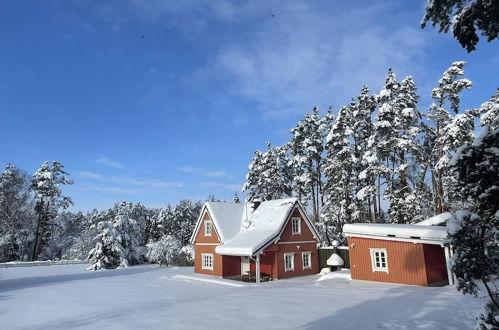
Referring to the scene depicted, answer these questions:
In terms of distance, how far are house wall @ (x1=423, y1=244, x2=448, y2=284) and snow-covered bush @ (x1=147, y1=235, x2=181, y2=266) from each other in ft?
93.9

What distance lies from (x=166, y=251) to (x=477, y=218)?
38091 mm

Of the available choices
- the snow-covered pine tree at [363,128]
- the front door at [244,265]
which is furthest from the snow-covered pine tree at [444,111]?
the front door at [244,265]

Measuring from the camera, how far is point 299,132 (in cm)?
4284

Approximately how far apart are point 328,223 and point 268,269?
12922mm

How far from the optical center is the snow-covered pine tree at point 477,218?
238 inches

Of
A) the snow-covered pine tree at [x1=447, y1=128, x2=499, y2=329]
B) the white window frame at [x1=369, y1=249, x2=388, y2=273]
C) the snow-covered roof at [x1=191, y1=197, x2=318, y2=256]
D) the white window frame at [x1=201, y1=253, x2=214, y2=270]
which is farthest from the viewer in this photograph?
the white window frame at [x1=201, y1=253, x2=214, y2=270]

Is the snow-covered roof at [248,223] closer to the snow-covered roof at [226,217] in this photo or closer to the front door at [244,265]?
the snow-covered roof at [226,217]

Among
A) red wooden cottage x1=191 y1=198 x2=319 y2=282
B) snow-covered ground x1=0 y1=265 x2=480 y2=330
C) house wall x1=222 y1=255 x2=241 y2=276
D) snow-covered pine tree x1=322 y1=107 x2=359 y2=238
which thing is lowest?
snow-covered ground x1=0 y1=265 x2=480 y2=330

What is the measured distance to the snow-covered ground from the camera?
1144cm

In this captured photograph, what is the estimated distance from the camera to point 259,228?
90.0 feet

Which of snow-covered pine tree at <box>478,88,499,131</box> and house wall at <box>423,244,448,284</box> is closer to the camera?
house wall at <box>423,244,448,284</box>

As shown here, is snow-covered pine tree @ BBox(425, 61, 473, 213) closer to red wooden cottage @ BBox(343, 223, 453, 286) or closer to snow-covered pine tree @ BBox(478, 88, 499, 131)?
snow-covered pine tree @ BBox(478, 88, 499, 131)

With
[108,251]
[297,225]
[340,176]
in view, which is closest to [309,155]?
[340,176]

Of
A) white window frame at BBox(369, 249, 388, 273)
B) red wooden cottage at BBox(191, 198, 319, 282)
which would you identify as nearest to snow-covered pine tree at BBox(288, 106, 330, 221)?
red wooden cottage at BBox(191, 198, 319, 282)
